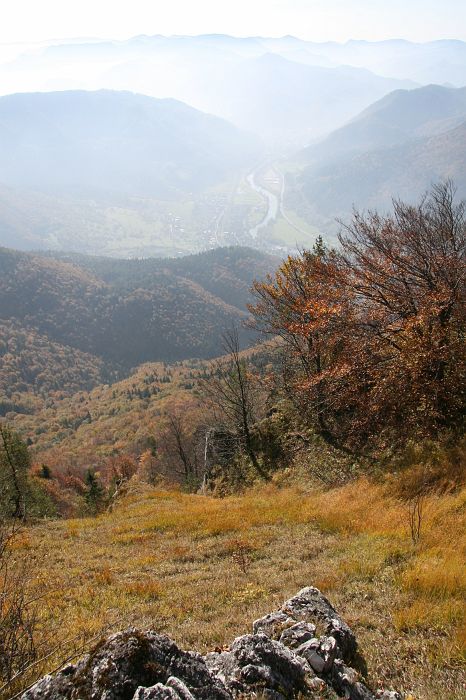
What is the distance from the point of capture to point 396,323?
654 inches

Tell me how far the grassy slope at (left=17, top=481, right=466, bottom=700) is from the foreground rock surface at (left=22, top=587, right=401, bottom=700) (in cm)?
80

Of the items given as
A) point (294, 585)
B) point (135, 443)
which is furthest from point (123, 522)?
point (135, 443)

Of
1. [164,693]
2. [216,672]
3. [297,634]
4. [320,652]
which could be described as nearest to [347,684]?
[320,652]

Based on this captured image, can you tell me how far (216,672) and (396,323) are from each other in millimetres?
14571

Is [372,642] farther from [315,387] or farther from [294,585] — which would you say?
[315,387]

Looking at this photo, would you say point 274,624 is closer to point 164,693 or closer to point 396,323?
point 164,693

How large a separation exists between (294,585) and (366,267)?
1237cm

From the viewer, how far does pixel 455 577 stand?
6758 millimetres

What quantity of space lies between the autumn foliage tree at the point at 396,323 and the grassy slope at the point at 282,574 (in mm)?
3264

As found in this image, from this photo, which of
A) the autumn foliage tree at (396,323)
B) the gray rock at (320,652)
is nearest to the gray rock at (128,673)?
the gray rock at (320,652)

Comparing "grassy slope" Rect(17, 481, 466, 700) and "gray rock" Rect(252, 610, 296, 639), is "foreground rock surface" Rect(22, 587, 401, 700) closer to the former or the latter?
"gray rock" Rect(252, 610, 296, 639)

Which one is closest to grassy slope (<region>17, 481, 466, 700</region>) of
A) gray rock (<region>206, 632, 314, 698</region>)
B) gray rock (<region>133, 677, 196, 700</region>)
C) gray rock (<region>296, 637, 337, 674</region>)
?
gray rock (<region>296, 637, 337, 674</region>)

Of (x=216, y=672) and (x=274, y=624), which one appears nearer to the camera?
(x=216, y=672)

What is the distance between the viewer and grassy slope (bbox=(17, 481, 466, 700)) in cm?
565
